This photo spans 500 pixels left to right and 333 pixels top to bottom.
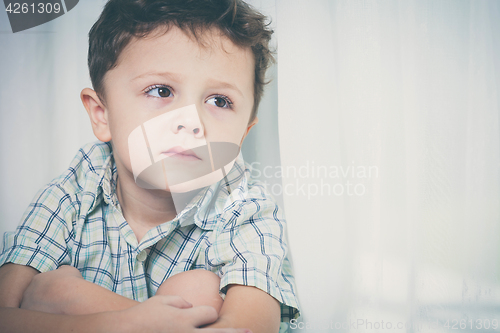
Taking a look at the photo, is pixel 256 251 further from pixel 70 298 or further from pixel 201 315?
pixel 70 298

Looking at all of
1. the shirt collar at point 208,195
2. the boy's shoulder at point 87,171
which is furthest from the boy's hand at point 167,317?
the boy's shoulder at point 87,171

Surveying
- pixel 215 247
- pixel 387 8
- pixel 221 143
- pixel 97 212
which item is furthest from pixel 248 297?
pixel 387 8

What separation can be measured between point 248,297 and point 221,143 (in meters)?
0.25

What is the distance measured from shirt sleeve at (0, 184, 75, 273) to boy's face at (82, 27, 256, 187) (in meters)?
0.16

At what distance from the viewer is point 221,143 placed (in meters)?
0.57

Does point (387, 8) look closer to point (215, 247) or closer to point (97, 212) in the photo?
point (215, 247)

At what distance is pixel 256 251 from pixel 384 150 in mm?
311

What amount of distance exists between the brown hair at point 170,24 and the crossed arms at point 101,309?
1.06 ft

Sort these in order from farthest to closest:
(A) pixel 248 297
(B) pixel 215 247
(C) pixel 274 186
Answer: (C) pixel 274 186, (B) pixel 215 247, (A) pixel 248 297

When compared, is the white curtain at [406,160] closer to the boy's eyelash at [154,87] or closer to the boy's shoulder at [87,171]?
A: the boy's eyelash at [154,87]

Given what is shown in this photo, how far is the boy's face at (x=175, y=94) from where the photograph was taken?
1.73 ft

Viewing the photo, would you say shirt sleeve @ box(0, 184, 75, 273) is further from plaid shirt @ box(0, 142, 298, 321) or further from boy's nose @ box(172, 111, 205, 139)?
boy's nose @ box(172, 111, 205, 139)

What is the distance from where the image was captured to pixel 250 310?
1.59 ft

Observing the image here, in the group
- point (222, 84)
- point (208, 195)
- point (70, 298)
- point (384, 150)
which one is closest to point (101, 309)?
point (70, 298)
